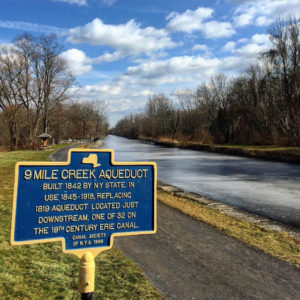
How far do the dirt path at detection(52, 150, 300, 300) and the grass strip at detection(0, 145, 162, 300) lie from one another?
286 mm

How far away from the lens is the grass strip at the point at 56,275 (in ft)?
12.3

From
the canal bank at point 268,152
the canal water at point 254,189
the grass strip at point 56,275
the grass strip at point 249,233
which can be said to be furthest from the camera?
the canal bank at point 268,152

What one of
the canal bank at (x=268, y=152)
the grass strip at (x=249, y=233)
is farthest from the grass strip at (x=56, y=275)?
the canal bank at (x=268, y=152)

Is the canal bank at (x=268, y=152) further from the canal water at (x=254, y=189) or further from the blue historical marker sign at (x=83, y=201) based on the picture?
the blue historical marker sign at (x=83, y=201)

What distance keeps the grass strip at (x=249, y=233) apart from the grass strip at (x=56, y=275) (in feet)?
8.55

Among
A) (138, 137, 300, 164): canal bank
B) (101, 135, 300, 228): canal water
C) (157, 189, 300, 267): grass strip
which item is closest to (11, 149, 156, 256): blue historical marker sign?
(157, 189, 300, 267): grass strip

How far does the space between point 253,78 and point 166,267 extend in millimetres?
56561

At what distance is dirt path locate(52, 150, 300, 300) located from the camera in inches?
159

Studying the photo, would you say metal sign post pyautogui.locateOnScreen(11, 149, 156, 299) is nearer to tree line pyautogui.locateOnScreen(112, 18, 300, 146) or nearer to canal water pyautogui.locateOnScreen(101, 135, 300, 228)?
canal water pyautogui.locateOnScreen(101, 135, 300, 228)

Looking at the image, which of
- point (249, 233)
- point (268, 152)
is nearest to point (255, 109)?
point (268, 152)

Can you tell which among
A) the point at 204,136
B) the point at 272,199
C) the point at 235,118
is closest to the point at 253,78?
the point at 235,118

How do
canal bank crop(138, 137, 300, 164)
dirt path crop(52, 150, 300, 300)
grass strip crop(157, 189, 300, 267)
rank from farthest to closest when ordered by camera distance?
1. canal bank crop(138, 137, 300, 164)
2. grass strip crop(157, 189, 300, 267)
3. dirt path crop(52, 150, 300, 300)

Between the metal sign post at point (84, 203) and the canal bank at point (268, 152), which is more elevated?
the metal sign post at point (84, 203)

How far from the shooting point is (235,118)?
2021 inches
